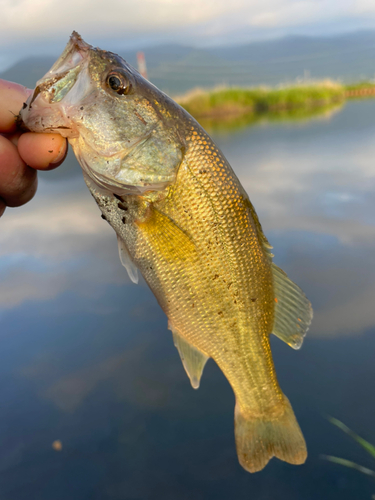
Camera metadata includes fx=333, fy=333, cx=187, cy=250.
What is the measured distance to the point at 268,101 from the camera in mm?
17250

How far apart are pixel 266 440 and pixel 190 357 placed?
581 millimetres

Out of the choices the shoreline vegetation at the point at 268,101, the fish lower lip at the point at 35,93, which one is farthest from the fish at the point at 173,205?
the shoreline vegetation at the point at 268,101

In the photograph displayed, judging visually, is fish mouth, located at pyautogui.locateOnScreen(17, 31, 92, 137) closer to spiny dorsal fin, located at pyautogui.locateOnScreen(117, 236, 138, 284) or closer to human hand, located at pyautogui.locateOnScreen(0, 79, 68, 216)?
human hand, located at pyautogui.locateOnScreen(0, 79, 68, 216)

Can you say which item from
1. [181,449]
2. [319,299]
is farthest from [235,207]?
[319,299]

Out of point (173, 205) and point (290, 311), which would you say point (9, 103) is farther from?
point (290, 311)

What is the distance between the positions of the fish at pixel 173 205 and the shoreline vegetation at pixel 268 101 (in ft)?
39.0

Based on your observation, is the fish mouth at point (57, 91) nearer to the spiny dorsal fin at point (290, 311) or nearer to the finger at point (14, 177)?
the finger at point (14, 177)

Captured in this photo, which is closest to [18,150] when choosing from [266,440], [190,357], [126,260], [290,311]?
[126,260]

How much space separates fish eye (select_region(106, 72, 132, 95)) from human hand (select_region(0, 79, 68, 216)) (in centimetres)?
28

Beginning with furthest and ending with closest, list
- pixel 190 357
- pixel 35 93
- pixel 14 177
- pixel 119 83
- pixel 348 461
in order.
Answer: pixel 348 461
pixel 190 357
pixel 14 177
pixel 119 83
pixel 35 93

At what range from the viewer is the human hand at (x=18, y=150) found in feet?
4.10

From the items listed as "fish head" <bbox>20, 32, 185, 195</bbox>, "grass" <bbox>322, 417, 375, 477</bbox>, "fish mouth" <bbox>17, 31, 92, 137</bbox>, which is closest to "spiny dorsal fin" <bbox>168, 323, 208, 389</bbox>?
"fish head" <bbox>20, 32, 185, 195</bbox>

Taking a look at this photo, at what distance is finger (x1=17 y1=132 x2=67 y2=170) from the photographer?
1.24m

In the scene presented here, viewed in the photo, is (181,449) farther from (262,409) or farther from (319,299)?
(319,299)
